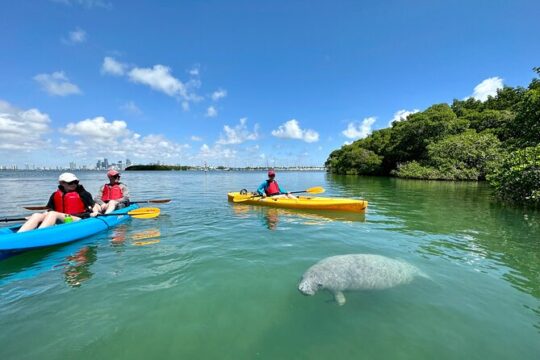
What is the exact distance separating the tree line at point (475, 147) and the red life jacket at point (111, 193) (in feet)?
50.8

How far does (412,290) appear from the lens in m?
4.37

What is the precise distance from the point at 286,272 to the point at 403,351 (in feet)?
7.92

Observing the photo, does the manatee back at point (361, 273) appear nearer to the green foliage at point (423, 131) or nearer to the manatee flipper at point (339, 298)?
the manatee flipper at point (339, 298)

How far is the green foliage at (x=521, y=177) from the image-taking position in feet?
35.8

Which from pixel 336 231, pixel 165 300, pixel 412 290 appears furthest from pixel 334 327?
pixel 336 231

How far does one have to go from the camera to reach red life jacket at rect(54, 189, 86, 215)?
754 centimetres

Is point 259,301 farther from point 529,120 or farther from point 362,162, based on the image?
point 362,162

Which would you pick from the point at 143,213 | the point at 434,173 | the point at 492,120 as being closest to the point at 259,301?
the point at 143,213

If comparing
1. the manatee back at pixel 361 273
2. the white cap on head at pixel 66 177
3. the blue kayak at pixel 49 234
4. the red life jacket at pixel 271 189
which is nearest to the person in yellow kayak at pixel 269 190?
the red life jacket at pixel 271 189

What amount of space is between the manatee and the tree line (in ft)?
33.2

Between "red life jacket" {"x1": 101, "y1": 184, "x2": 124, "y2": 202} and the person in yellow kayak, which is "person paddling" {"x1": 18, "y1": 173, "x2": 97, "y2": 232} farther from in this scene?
the person in yellow kayak

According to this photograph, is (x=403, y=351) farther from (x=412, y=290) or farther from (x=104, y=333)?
(x=104, y=333)

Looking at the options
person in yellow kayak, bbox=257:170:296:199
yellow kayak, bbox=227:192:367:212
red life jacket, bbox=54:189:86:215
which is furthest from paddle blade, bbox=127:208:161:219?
person in yellow kayak, bbox=257:170:296:199

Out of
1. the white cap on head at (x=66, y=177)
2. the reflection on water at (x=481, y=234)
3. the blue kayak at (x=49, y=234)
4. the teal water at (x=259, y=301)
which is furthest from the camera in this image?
the white cap on head at (x=66, y=177)
